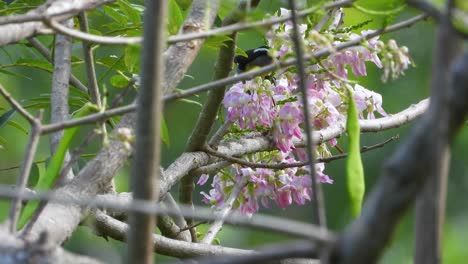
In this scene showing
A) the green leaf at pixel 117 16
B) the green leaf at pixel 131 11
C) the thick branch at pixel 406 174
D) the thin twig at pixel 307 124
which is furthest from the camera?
the green leaf at pixel 117 16

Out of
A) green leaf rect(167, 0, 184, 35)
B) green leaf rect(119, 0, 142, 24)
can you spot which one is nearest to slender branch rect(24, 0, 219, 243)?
green leaf rect(167, 0, 184, 35)

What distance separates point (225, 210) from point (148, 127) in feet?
3.29

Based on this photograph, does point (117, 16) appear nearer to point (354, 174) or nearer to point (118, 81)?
point (118, 81)

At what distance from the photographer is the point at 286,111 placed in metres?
1.40

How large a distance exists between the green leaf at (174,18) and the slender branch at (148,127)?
542 mm

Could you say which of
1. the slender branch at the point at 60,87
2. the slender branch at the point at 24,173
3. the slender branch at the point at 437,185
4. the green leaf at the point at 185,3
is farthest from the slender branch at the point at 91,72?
the slender branch at the point at 437,185

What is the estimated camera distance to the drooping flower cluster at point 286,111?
133cm

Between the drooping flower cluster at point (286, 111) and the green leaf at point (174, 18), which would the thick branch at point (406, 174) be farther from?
the drooping flower cluster at point (286, 111)

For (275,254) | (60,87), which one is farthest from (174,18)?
(275,254)

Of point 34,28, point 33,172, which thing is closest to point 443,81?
point 34,28

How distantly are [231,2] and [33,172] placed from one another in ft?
2.30

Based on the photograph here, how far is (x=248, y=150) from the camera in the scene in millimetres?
1546

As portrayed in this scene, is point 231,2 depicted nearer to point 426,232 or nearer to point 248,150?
point 426,232

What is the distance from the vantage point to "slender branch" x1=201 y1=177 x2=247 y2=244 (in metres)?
1.45
